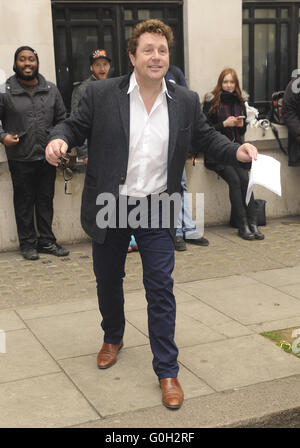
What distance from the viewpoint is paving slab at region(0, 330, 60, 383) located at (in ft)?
15.0

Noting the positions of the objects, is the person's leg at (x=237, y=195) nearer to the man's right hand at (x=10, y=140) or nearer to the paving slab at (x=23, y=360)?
the man's right hand at (x=10, y=140)

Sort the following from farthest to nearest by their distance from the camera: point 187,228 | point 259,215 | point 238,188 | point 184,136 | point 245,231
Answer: point 259,215 < point 238,188 < point 245,231 < point 187,228 < point 184,136

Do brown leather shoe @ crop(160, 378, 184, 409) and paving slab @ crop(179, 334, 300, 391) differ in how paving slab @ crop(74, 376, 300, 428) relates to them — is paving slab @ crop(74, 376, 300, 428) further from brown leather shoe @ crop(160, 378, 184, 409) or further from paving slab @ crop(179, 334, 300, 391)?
paving slab @ crop(179, 334, 300, 391)

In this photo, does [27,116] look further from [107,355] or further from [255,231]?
[107,355]

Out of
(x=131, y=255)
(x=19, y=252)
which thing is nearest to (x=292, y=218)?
(x=131, y=255)

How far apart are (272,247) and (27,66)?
3.25 m

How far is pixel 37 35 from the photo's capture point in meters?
7.69

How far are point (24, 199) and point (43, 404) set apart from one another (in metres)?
3.68

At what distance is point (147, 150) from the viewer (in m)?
4.18

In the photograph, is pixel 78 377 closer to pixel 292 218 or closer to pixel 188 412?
pixel 188 412

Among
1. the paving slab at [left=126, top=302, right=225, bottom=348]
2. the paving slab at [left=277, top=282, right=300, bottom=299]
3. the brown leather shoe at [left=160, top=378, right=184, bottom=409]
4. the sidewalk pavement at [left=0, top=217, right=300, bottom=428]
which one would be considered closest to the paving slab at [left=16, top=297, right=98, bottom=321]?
the sidewalk pavement at [left=0, top=217, right=300, bottom=428]

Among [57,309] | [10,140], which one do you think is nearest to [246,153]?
[57,309]

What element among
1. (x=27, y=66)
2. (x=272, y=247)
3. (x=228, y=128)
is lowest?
(x=272, y=247)
